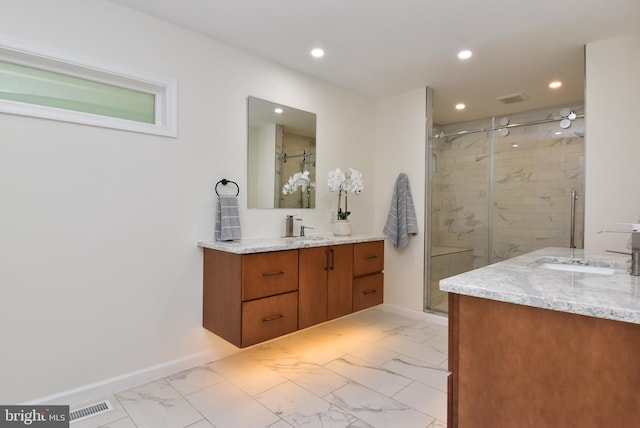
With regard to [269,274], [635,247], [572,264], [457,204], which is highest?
[457,204]

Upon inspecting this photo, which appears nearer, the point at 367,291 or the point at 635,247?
the point at 635,247

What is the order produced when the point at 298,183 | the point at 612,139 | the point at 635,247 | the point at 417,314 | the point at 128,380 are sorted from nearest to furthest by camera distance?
the point at 635,247, the point at 128,380, the point at 612,139, the point at 298,183, the point at 417,314

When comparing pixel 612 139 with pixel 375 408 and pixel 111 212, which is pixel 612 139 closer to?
pixel 375 408

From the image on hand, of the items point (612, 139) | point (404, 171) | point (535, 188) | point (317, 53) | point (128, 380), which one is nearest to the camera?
point (128, 380)

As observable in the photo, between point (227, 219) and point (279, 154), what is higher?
point (279, 154)

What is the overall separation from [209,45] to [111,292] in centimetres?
182

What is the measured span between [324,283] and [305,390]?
0.75m

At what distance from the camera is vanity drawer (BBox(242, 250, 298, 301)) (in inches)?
83.8

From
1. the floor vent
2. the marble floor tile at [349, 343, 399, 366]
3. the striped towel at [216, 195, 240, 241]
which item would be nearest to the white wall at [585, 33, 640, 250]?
the marble floor tile at [349, 343, 399, 366]

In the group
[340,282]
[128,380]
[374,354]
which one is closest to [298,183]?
[340,282]

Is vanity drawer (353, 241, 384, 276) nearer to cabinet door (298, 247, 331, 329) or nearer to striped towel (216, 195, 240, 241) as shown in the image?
cabinet door (298, 247, 331, 329)

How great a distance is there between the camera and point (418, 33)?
2.42 metres

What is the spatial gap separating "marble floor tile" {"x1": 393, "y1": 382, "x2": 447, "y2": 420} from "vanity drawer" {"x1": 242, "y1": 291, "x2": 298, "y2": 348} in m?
0.82

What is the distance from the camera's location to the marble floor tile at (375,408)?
181 cm
